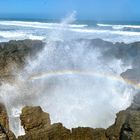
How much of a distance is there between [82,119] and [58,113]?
2.92 ft

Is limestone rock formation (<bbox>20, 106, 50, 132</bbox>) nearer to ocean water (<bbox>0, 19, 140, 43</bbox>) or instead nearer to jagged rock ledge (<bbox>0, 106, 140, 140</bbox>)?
jagged rock ledge (<bbox>0, 106, 140, 140</bbox>)

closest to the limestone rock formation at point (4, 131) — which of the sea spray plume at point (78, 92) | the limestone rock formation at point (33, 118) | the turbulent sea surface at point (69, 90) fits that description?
the limestone rock formation at point (33, 118)

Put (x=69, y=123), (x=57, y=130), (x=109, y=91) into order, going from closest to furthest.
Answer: (x=57, y=130), (x=69, y=123), (x=109, y=91)

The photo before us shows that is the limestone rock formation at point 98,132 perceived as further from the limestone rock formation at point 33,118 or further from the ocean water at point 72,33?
the ocean water at point 72,33

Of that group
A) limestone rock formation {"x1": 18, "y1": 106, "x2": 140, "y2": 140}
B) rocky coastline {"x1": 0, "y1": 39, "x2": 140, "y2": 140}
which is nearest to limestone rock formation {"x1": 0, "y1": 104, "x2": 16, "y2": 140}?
rocky coastline {"x1": 0, "y1": 39, "x2": 140, "y2": 140}

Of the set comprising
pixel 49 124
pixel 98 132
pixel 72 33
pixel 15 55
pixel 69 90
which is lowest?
pixel 72 33

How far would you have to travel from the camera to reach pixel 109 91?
57.2 feet

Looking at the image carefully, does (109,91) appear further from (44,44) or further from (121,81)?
(44,44)

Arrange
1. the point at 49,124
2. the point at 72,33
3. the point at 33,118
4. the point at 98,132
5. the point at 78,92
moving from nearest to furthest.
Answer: the point at 98,132 → the point at 49,124 → the point at 33,118 → the point at 78,92 → the point at 72,33

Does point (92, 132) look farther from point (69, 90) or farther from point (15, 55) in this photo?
point (15, 55)

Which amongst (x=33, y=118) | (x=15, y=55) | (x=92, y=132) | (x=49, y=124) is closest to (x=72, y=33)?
(x=15, y=55)

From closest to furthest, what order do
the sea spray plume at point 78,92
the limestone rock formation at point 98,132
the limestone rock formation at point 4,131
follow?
the limestone rock formation at point 98,132 → the limestone rock formation at point 4,131 → the sea spray plume at point 78,92

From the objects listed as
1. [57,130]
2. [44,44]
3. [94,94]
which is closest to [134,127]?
[57,130]

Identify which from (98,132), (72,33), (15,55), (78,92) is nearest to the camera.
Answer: (98,132)
